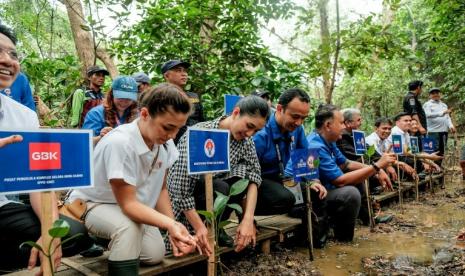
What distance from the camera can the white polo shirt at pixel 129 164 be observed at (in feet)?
6.77

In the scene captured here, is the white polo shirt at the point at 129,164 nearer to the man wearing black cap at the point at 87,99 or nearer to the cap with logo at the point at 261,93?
the man wearing black cap at the point at 87,99

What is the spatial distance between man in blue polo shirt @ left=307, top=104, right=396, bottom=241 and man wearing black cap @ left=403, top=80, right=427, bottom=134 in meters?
4.65

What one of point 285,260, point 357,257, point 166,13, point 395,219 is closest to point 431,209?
point 395,219

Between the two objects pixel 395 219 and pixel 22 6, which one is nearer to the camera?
pixel 395 219

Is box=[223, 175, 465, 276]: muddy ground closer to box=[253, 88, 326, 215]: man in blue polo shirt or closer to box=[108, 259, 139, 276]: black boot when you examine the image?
box=[253, 88, 326, 215]: man in blue polo shirt

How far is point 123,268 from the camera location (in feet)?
6.49

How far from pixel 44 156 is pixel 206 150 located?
36.0 inches

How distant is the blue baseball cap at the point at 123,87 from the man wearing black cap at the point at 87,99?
46.8 inches

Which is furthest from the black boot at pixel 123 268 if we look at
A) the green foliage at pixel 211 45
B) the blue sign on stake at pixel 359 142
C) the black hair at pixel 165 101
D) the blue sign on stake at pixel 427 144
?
the blue sign on stake at pixel 427 144

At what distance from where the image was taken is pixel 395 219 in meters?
4.89

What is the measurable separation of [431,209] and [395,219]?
3.73 feet

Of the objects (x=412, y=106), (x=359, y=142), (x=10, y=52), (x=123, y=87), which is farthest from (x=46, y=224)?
(x=412, y=106)

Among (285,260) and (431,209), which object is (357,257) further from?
(431,209)

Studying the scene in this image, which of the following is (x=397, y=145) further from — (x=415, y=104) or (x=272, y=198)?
(x=272, y=198)
